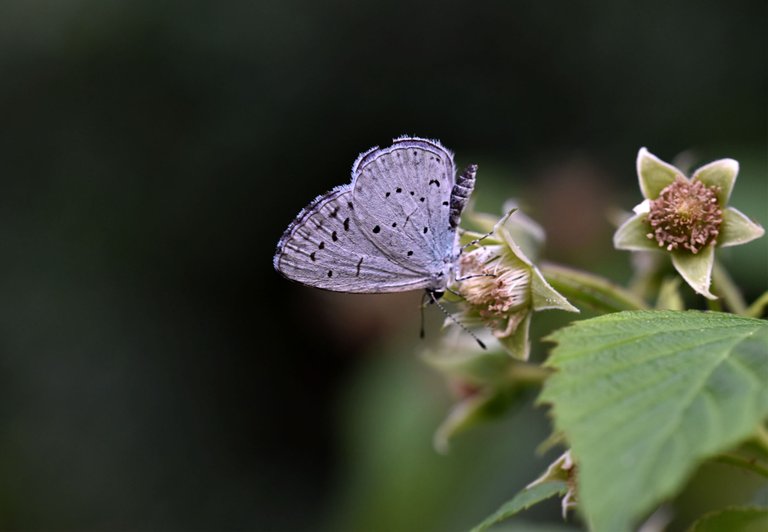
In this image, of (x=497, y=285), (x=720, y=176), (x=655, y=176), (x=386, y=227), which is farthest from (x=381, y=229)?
(x=720, y=176)

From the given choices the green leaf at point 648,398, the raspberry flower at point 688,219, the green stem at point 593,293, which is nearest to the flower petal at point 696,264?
the raspberry flower at point 688,219

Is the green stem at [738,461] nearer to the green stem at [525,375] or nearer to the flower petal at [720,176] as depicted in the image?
the flower petal at [720,176]

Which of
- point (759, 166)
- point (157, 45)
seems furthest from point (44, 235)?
point (759, 166)

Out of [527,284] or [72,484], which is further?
[72,484]

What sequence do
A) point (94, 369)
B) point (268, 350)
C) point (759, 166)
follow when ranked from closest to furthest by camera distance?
1. point (759, 166)
2. point (94, 369)
3. point (268, 350)

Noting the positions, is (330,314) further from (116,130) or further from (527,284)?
(527,284)

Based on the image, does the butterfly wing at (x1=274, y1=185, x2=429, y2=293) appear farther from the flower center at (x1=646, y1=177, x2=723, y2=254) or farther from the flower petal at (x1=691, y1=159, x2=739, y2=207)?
the flower petal at (x1=691, y1=159, x2=739, y2=207)

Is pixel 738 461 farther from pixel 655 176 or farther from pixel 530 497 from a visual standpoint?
pixel 655 176
